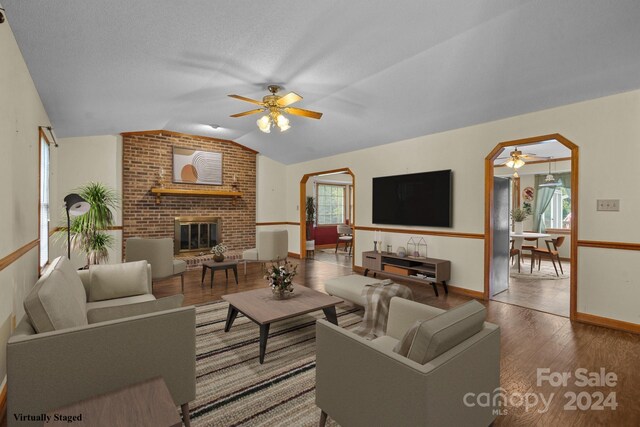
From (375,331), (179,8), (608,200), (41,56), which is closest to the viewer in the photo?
(179,8)

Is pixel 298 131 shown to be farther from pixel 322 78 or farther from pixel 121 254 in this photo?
pixel 121 254

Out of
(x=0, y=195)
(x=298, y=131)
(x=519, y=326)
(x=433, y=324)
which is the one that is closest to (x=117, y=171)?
(x=298, y=131)

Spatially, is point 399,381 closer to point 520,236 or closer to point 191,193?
point 520,236

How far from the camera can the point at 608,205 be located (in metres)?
3.27

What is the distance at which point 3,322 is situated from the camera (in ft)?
6.78

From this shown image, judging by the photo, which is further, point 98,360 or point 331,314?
point 331,314

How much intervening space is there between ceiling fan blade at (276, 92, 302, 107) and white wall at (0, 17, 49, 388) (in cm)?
205

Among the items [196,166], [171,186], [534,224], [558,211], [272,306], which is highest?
[196,166]

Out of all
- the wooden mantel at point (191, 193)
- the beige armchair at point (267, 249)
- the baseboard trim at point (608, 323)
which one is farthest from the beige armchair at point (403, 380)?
the wooden mantel at point (191, 193)

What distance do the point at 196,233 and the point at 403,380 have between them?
636 cm

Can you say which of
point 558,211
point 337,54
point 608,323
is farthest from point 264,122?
point 558,211

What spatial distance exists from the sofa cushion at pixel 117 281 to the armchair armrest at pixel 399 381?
224 cm

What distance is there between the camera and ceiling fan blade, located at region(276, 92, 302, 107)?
3.05m

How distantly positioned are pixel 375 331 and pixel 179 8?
9.94ft
